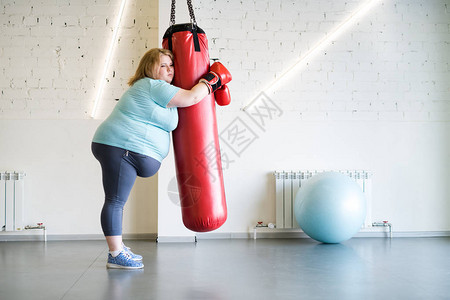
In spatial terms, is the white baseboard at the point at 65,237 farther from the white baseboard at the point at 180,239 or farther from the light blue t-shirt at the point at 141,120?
the light blue t-shirt at the point at 141,120

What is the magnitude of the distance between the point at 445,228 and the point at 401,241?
742 millimetres

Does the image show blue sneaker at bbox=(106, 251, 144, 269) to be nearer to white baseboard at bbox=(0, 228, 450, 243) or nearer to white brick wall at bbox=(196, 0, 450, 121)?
white baseboard at bbox=(0, 228, 450, 243)

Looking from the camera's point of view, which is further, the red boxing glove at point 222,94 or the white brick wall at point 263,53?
the white brick wall at point 263,53

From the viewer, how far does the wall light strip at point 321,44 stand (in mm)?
5336

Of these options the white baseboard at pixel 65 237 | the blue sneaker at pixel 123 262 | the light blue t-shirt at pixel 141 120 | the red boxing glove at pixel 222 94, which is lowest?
the white baseboard at pixel 65 237

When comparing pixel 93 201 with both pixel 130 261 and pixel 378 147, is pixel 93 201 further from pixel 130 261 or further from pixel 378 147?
pixel 378 147

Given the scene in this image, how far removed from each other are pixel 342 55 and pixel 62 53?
296cm

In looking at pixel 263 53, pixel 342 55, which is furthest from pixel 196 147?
pixel 342 55

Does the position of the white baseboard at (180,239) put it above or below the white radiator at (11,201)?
below

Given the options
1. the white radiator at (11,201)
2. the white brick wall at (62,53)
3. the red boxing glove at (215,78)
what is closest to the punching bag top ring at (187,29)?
the red boxing glove at (215,78)

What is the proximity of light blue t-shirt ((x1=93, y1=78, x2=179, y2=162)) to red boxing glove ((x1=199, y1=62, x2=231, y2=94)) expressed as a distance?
0.66 feet

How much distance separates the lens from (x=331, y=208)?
174 inches

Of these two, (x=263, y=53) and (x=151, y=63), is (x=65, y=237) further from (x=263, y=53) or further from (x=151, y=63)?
(x=263, y=53)

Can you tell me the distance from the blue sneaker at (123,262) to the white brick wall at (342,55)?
2.37m
